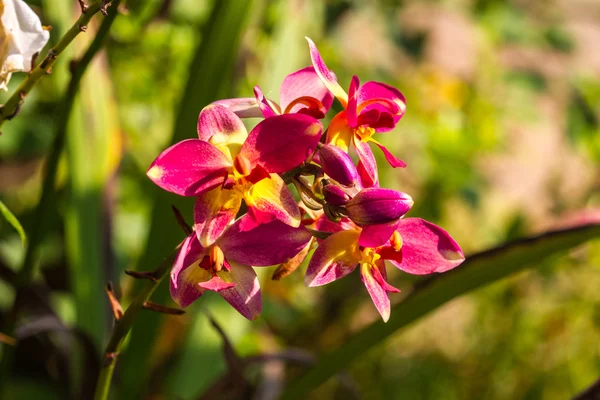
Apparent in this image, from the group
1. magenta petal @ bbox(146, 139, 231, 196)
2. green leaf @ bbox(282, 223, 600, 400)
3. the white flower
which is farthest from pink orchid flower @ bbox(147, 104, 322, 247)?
green leaf @ bbox(282, 223, 600, 400)

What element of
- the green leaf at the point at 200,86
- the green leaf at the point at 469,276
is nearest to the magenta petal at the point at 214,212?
the green leaf at the point at 469,276

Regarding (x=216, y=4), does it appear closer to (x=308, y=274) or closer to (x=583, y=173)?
(x=308, y=274)

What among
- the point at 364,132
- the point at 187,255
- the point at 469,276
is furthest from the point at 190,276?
the point at 469,276

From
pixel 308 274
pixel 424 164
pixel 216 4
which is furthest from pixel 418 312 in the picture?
pixel 424 164

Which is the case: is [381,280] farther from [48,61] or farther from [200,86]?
[200,86]

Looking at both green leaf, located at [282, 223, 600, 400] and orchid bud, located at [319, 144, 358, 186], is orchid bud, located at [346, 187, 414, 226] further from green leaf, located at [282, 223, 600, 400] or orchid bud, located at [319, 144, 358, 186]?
green leaf, located at [282, 223, 600, 400]

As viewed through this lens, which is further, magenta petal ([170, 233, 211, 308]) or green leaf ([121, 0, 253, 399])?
green leaf ([121, 0, 253, 399])
